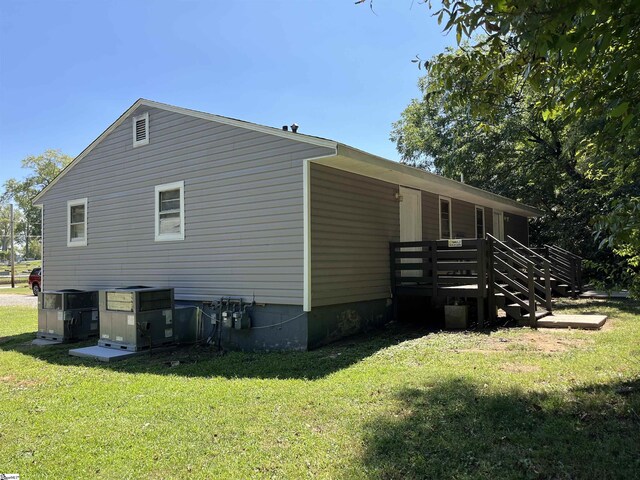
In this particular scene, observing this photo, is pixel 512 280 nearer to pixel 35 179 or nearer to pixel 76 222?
pixel 76 222

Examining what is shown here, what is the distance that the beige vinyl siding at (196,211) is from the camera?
7363 millimetres

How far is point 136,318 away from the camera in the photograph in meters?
7.52

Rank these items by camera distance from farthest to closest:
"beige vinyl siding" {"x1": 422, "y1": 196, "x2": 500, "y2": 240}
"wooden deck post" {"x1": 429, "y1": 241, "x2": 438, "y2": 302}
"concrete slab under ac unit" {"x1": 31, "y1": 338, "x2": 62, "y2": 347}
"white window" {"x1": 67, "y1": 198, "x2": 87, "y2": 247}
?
"white window" {"x1": 67, "y1": 198, "x2": 87, "y2": 247}, "beige vinyl siding" {"x1": 422, "y1": 196, "x2": 500, "y2": 240}, "concrete slab under ac unit" {"x1": 31, "y1": 338, "x2": 62, "y2": 347}, "wooden deck post" {"x1": 429, "y1": 241, "x2": 438, "y2": 302}

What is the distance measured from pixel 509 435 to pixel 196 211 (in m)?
6.79

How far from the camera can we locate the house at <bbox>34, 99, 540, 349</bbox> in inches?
285

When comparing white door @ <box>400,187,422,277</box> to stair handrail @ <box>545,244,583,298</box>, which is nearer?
white door @ <box>400,187,422,277</box>

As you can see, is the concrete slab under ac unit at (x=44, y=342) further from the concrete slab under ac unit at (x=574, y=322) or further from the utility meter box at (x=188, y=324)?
the concrete slab under ac unit at (x=574, y=322)

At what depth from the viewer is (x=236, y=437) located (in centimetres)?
361

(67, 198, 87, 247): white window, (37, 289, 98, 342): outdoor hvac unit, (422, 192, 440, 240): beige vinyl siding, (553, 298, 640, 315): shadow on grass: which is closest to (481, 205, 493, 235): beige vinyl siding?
(553, 298, 640, 315): shadow on grass

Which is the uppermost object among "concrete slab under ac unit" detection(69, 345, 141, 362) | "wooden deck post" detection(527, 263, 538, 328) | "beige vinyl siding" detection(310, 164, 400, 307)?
"beige vinyl siding" detection(310, 164, 400, 307)

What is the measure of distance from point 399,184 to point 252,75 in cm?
529

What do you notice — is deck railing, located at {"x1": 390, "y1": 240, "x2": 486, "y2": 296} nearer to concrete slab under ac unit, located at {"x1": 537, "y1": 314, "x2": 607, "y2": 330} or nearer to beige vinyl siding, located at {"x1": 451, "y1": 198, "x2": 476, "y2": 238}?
concrete slab under ac unit, located at {"x1": 537, "y1": 314, "x2": 607, "y2": 330}

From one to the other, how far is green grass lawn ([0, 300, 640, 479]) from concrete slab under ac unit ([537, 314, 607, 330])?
705 millimetres

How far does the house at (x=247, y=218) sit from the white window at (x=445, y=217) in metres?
0.08
